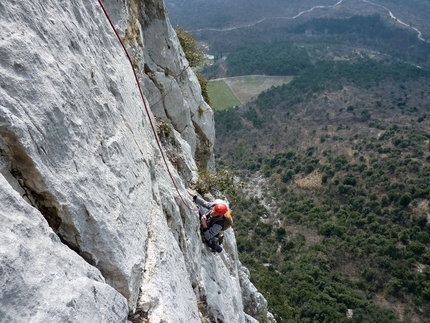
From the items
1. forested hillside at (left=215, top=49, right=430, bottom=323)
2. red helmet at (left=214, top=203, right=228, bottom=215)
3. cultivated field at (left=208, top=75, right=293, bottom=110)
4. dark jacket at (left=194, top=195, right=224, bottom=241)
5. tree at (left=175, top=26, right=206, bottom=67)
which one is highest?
tree at (left=175, top=26, right=206, bottom=67)

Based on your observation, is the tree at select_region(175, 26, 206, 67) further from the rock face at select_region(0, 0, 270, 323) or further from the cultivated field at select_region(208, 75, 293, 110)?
the cultivated field at select_region(208, 75, 293, 110)

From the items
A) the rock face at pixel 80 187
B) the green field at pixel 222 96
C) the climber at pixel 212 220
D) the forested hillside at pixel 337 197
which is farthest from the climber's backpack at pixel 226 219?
the green field at pixel 222 96

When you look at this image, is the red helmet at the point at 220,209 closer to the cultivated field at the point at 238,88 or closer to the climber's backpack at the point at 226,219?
Answer: the climber's backpack at the point at 226,219

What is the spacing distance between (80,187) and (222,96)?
307ft

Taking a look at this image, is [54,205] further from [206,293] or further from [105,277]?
[206,293]

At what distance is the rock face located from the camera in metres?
3.41

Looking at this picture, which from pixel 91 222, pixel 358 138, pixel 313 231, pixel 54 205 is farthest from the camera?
pixel 358 138

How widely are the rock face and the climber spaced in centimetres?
132

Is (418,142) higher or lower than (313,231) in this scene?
higher

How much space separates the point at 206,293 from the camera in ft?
28.0

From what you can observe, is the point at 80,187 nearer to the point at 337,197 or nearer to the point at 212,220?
the point at 212,220

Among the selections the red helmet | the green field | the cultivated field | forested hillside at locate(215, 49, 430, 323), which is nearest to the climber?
the red helmet

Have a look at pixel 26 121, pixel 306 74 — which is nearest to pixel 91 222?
pixel 26 121

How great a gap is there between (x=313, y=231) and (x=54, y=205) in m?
42.8
